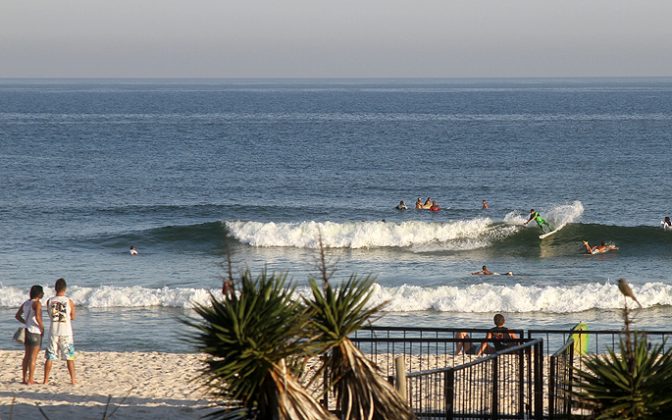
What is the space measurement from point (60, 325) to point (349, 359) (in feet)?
24.8

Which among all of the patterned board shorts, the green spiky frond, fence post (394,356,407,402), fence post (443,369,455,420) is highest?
the green spiky frond

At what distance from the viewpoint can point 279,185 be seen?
5753cm

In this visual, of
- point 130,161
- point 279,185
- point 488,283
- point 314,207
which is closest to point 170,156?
point 130,161

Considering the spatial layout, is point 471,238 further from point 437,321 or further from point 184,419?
point 184,419

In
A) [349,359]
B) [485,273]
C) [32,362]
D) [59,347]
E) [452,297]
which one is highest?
[349,359]

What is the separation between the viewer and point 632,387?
680cm

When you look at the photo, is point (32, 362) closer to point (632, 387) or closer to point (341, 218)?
point (632, 387)

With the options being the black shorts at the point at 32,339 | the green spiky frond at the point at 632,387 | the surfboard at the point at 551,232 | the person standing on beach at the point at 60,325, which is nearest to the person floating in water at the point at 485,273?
the surfboard at the point at 551,232

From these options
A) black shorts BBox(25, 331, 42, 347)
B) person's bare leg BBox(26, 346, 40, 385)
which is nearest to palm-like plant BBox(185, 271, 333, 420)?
black shorts BBox(25, 331, 42, 347)

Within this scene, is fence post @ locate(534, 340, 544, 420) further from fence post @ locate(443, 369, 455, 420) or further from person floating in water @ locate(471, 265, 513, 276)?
person floating in water @ locate(471, 265, 513, 276)

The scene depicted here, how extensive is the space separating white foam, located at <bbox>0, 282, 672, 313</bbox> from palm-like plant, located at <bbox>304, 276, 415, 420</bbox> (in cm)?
1759

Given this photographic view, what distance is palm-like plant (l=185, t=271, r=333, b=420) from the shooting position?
7523mm

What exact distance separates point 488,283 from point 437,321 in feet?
20.2

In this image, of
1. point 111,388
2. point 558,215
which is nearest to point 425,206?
point 558,215
